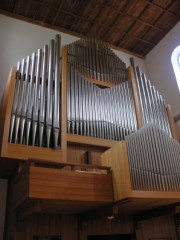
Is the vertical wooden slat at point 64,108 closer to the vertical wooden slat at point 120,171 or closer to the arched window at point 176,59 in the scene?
the vertical wooden slat at point 120,171

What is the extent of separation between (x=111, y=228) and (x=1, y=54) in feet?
17.2

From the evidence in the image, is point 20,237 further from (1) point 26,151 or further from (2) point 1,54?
(2) point 1,54

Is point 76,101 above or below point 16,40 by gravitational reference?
below

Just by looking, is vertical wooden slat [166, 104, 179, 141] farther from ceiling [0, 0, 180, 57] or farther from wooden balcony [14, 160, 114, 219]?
ceiling [0, 0, 180, 57]

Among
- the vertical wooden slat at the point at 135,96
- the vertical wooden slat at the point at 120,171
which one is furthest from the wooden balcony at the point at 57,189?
the vertical wooden slat at the point at 135,96

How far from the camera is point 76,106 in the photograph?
6.54 metres

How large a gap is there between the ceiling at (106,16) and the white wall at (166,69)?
34 cm

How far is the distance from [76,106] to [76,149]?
1.02m

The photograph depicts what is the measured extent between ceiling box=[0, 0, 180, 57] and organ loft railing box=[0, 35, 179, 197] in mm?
1080

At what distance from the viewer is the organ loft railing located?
536 cm

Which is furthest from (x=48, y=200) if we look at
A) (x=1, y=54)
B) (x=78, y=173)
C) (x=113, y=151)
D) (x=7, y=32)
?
(x=7, y=32)

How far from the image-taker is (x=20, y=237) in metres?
5.09

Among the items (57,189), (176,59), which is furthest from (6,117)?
(176,59)

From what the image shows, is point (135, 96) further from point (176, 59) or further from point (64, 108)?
point (176, 59)
